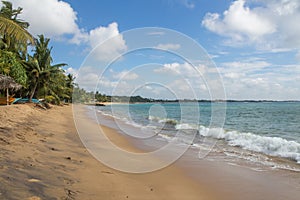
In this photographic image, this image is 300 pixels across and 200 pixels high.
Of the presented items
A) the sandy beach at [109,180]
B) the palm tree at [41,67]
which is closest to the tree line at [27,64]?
the palm tree at [41,67]

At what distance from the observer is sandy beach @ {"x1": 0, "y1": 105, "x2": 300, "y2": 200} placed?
376 centimetres

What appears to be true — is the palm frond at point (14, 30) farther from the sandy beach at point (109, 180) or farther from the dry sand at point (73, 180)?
the dry sand at point (73, 180)

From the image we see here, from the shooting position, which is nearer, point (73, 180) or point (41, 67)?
point (73, 180)

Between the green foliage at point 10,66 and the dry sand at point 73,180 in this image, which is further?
the green foliage at point 10,66

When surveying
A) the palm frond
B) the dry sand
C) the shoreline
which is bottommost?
the shoreline

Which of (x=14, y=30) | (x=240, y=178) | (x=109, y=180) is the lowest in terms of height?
(x=240, y=178)

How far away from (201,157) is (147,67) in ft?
11.7

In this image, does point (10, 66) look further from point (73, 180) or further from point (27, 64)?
point (73, 180)

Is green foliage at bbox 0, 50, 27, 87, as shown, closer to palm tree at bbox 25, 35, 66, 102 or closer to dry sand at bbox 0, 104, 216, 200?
palm tree at bbox 25, 35, 66, 102

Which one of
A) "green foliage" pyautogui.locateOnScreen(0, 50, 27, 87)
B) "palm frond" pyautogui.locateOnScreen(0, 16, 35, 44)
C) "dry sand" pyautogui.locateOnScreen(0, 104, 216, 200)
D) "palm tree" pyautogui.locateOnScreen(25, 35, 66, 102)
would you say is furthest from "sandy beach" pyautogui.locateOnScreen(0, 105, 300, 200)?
"palm tree" pyautogui.locateOnScreen(25, 35, 66, 102)

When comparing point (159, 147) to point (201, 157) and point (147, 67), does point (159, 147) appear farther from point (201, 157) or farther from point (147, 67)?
point (147, 67)

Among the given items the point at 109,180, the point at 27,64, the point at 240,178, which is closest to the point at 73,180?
the point at 109,180

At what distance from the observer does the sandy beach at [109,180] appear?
12.3ft

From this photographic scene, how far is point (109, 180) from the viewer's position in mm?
4684
